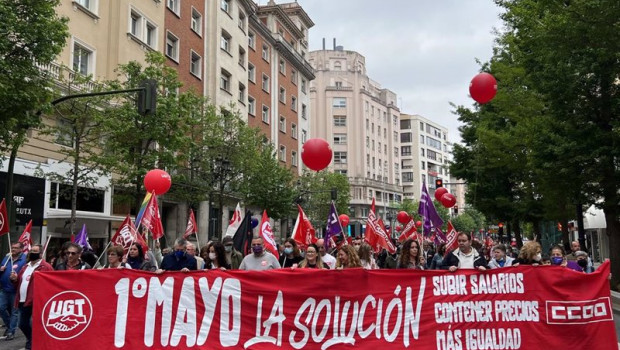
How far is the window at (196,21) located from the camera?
34188 millimetres

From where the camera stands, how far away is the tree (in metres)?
15.8

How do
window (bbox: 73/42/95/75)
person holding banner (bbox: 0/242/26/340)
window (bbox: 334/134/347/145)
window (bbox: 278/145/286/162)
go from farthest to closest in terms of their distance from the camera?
1. window (bbox: 334/134/347/145)
2. window (bbox: 278/145/286/162)
3. window (bbox: 73/42/95/75)
4. person holding banner (bbox: 0/242/26/340)

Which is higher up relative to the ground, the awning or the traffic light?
the traffic light

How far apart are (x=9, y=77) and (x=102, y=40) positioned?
1325 centimetres

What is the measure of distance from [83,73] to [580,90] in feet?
61.7

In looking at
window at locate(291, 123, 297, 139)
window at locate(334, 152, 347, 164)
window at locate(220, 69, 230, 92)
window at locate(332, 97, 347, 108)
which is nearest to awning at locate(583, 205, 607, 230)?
window at locate(220, 69, 230, 92)

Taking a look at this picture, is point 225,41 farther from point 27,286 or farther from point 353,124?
point 353,124

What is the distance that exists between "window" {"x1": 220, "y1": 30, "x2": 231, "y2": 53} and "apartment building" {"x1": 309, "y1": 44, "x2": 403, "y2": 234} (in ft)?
138

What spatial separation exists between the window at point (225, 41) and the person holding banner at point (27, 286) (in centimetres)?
2843

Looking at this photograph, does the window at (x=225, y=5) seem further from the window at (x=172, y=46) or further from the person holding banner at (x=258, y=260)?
the person holding banner at (x=258, y=260)

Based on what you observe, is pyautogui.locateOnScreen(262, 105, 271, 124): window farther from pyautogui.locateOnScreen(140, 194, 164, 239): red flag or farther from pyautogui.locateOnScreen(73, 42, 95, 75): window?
pyautogui.locateOnScreen(140, 194, 164, 239): red flag

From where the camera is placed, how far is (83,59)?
24.0 m

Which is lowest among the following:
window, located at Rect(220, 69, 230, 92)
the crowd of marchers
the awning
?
the crowd of marchers

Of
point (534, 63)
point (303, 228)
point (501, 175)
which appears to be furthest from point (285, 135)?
point (303, 228)
